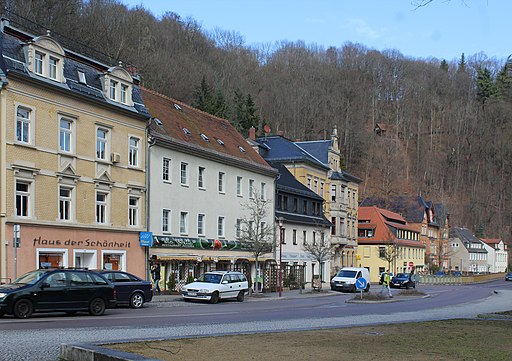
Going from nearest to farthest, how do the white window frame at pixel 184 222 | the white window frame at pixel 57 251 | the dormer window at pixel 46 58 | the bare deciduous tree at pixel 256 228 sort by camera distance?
1. the white window frame at pixel 57 251
2. the dormer window at pixel 46 58
3. the white window frame at pixel 184 222
4. the bare deciduous tree at pixel 256 228

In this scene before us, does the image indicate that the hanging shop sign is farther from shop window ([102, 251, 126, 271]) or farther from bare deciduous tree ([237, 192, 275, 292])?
shop window ([102, 251, 126, 271])

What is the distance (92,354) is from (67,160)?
24899 millimetres

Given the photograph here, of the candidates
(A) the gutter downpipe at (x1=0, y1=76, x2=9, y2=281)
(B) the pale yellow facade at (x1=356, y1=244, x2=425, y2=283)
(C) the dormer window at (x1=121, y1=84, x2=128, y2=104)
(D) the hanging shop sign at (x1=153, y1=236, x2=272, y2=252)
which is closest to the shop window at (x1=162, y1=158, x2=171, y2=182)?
(D) the hanging shop sign at (x1=153, y1=236, x2=272, y2=252)

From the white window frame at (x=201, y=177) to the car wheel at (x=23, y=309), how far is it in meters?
24.3

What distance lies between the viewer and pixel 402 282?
63.9 metres

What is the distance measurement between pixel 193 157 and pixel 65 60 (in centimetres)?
1252

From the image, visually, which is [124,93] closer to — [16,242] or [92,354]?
[16,242]

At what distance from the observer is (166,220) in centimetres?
4250

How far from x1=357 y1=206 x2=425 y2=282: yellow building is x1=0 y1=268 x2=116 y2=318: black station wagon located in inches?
2310

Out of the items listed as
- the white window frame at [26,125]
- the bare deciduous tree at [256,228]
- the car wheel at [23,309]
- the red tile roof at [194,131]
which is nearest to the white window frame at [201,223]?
the bare deciduous tree at [256,228]

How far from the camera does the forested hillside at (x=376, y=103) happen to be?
9275 centimetres

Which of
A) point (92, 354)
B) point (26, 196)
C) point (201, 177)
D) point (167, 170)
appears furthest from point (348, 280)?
point (92, 354)

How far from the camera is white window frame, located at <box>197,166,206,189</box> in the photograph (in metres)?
45.8

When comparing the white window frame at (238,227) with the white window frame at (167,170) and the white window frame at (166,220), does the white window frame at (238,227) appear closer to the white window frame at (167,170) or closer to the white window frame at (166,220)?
the white window frame at (166,220)
